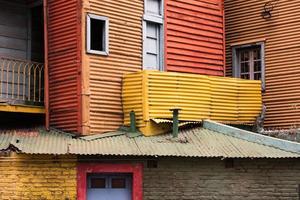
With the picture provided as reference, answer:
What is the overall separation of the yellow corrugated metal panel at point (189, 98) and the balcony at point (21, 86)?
8.61ft

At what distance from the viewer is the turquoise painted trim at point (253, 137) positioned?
16.0 meters

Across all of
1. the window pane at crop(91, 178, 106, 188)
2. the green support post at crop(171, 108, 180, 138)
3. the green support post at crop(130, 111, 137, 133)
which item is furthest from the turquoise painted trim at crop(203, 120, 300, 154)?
the window pane at crop(91, 178, 106, 188)

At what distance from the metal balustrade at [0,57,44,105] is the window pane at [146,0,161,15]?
3743mm

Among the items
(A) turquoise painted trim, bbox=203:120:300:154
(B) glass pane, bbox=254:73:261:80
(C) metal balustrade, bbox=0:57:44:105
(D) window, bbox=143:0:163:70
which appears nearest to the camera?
(A) turquoise painted trim, bbox=203:120:300:154

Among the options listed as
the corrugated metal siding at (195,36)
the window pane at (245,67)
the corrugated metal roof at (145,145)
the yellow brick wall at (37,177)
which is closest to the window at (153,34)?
the corrugated metal siding at (195,36)

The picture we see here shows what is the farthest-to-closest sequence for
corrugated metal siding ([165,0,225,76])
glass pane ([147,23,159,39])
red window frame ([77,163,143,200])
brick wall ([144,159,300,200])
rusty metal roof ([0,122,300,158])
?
1. corrugated metal siding ([165,0,225,76])
2. glass pane ([147,23,159,39])
3. brick wall ([144,159,300,200])
4. red window frame ([77,163,143,200])
5. rusty metal roof ([0,122,300,158])

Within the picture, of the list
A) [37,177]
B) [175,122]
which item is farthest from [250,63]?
[37,177]

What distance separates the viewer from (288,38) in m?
19.5

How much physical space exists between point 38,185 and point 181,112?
478 cm

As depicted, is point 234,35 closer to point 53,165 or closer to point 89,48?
point 89,48

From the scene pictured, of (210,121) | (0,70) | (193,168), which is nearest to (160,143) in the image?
(193,168)

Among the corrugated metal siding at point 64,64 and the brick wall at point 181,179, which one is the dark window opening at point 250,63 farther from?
the corrugated metal siding at point 64,64

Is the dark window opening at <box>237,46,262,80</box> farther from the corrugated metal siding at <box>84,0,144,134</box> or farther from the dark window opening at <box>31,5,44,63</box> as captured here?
the dark window opening at <box>31,5,44,63</box>

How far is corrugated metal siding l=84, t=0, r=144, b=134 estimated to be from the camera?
16.5 meters
